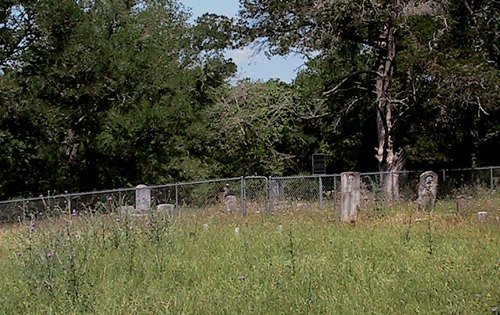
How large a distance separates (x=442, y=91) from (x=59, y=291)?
16504 millimetres

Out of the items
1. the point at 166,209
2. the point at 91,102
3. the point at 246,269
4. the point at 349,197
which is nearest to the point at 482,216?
the point at 349,197

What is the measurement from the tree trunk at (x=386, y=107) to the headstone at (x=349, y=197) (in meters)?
9.57

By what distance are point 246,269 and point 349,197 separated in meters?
5.87

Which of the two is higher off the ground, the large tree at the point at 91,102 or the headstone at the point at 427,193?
the large tree at the point at 91,102

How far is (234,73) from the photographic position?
107ft

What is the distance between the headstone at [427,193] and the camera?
50.3ft

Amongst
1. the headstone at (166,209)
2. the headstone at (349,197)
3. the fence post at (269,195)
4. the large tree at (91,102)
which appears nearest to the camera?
the headstone at (166,209)

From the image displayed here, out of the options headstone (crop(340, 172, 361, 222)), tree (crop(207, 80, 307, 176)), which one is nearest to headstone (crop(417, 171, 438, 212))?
headstone (crop(340, 172, 361, 222))

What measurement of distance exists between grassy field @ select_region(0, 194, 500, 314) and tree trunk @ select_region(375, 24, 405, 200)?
40.6ft

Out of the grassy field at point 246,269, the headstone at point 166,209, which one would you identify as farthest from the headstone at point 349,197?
the headstone at point 166,209

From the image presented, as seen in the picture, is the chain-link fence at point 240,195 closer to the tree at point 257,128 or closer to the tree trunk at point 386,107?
the tree trunk at point 386,107

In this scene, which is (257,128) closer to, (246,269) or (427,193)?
(427,193)

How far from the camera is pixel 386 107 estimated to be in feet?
78.5

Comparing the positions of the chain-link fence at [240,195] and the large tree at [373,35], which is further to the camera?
the large tree at [373,35]
